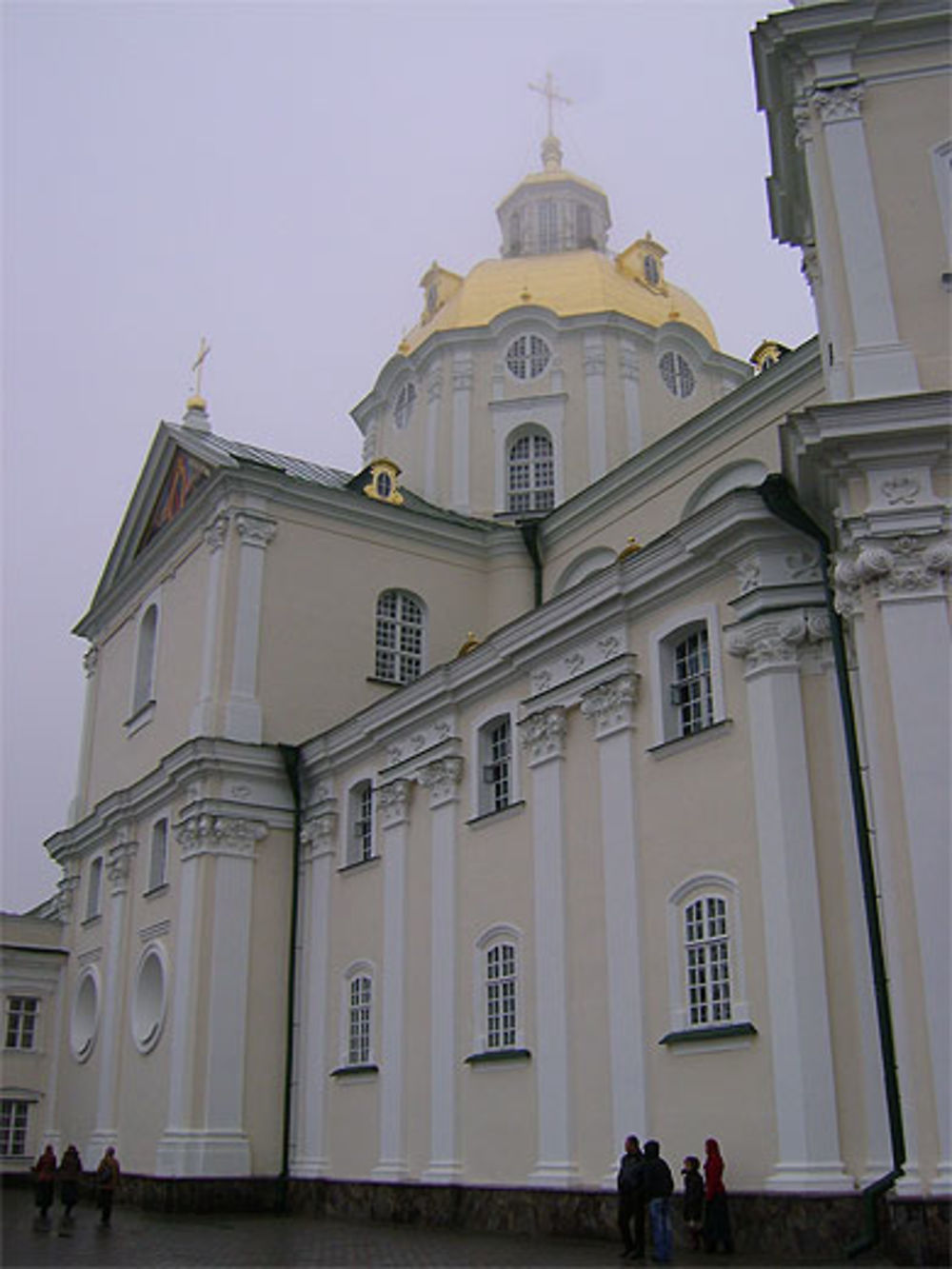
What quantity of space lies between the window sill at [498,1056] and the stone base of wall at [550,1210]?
5.29ft

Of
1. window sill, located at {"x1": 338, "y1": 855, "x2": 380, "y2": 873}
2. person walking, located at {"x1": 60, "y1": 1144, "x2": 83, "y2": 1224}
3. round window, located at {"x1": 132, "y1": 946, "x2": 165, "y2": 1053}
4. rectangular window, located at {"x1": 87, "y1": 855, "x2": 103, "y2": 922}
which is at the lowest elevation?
person walking, located at {"x1": 60, "y1": 1144, "x2": 83, "y2": 1224}

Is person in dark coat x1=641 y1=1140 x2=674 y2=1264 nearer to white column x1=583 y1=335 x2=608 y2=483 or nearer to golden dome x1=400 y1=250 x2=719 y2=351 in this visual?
white column x1=583 y1=335 x2=608 y2=483

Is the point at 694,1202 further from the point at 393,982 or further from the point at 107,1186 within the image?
the point at 107,1186

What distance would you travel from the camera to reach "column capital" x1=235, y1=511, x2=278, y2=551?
26172mm

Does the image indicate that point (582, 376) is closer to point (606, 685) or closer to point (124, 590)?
point (124, 590)

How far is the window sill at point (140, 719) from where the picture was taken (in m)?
28.7

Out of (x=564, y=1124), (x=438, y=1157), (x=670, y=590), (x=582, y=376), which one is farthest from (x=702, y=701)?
(x=582, y=376)

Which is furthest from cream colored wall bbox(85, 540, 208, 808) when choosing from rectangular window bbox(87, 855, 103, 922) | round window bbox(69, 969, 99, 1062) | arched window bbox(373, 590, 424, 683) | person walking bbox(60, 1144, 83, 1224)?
person walking bbox(60, 1144, 83, 1224)

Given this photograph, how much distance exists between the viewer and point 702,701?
1683 centimetres

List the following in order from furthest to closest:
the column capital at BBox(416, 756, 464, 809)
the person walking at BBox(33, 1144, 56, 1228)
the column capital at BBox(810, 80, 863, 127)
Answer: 1. the person walking at BBox(33, 1144, 56, 1228)
2. the column capital at BBox(416, 756, 464, 809)
3. the column capital at BBox(810, 80, 863, 127)

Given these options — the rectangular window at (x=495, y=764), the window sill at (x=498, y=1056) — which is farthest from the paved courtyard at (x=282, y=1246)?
the rectangular window at (x=495, y=764)

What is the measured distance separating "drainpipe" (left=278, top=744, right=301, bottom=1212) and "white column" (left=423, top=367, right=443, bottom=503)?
9.42 m

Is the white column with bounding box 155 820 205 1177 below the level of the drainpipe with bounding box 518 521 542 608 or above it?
below

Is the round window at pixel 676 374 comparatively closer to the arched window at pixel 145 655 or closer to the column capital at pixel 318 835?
the arched window at pixel 145 655
